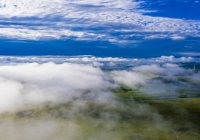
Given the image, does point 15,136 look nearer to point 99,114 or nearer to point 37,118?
point 37,118

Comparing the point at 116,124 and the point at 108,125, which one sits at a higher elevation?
the point at 108,125

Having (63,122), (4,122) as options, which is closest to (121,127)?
(63,122)

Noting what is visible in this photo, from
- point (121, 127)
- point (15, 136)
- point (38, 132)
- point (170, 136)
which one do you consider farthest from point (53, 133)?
point (170, 136)

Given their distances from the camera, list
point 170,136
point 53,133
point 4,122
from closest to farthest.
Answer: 1. point 170,136
2. point 53,133
3. point 4,122

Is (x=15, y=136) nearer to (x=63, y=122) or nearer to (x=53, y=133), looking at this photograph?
(x=53, y=133)

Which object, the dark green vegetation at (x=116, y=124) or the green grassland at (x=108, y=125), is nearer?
the dark green vegetation at (x=116, y=124)

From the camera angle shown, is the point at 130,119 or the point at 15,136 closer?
the point at 15,136

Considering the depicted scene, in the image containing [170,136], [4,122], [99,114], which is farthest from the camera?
[99,114]

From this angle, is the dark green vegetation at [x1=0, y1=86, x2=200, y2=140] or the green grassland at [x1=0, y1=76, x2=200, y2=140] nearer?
the dark green vegetation at [x1=0, y1=86, x2=200, y2=140]

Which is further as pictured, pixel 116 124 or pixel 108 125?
pixel 116 124
